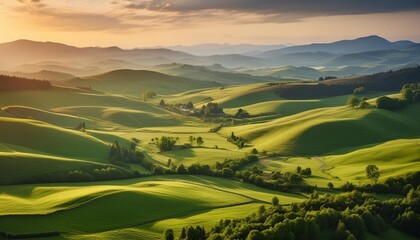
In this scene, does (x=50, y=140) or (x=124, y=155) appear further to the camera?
(x=50, y=140)

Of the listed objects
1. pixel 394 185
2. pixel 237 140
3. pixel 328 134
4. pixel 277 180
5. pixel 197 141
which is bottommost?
pixel 277 180

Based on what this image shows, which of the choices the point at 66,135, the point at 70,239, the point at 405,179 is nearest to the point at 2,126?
the point at 66,135

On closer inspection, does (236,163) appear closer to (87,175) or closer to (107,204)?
(87,175)

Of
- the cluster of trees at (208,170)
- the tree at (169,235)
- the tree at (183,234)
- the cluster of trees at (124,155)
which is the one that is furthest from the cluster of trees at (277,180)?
the tree at (169,235)

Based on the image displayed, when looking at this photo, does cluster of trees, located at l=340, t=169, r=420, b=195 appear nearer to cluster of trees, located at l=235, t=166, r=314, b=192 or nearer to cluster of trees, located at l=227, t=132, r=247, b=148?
cluster of trees, located at l=235, t=166, r=314, b=192

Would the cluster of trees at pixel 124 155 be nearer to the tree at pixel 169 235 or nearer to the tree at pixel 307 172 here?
the tree at pixel 307 172

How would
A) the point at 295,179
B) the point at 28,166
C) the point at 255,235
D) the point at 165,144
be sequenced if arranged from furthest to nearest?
the point at 165,144 → the point at 295,179 → the point at 28,166 → the point at 255,235

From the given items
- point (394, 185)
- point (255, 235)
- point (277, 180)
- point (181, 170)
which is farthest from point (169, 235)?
point (394, 185)

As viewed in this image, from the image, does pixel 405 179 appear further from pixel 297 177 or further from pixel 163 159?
pixel 163 159
